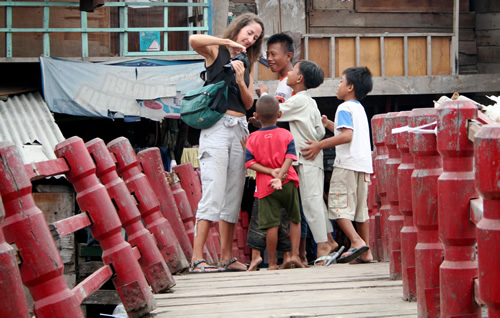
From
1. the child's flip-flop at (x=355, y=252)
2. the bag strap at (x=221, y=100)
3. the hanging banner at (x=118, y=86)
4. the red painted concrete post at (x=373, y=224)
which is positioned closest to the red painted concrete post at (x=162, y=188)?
the bag strap at (x=221, y=100)

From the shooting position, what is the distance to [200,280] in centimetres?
474

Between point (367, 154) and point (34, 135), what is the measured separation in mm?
5486

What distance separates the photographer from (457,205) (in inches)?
95.3

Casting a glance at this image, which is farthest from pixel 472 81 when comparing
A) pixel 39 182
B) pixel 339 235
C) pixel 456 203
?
pixel 456 203

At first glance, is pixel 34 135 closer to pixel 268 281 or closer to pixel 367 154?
pixel 367 154

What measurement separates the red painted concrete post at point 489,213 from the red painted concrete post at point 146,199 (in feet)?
9.14

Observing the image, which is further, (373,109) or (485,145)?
(373,109)

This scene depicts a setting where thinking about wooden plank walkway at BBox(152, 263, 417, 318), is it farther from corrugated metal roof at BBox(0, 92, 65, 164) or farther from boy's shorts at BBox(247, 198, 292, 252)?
corrugated metal roof at BBox(0, 92, 65, 164)

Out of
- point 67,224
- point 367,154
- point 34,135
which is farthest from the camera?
point 34,135

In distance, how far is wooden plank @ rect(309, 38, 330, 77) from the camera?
41.9 feet

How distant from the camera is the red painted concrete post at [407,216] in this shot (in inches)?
132

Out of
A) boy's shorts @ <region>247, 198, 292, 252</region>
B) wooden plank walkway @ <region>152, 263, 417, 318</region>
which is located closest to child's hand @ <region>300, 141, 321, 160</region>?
boy's shorts @ <region>247, 198, 292, 252</region>

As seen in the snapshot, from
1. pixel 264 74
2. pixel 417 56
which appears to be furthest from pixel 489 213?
pixel 417 56

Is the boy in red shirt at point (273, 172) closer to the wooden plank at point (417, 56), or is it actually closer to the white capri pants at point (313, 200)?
the white capri pants at point (313, 200)
